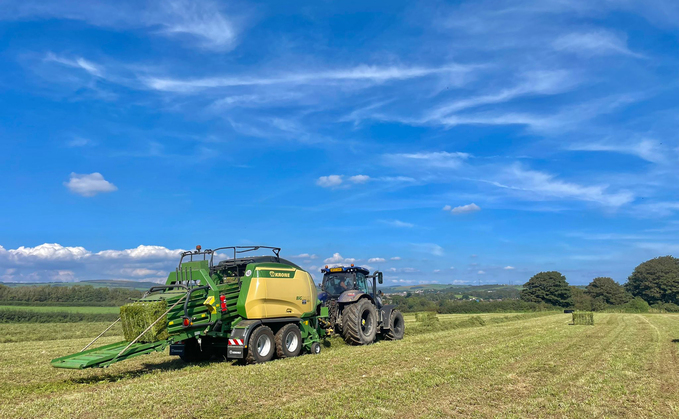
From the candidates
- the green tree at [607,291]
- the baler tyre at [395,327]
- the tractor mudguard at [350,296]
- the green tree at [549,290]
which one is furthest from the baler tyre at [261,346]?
the green tree at [607,291]

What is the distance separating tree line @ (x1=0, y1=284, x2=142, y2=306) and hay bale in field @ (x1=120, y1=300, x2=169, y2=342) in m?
31.2

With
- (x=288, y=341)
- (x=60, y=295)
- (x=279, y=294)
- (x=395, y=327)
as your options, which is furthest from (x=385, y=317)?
(x=60, y=295)

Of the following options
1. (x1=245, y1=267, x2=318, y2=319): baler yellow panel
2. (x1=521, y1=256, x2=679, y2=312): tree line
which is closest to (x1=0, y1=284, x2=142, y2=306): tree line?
(x1=245, y1=267, x2=318, y2=319): baler yellow panel

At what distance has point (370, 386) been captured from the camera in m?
7.42

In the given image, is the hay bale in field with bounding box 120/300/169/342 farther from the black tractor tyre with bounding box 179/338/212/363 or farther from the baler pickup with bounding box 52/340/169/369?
the black tractor tyre with bounding box 179/338/212/363

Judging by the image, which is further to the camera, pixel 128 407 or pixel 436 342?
pixel 436 342

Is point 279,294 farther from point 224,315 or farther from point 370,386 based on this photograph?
point 370,386

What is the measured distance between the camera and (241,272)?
11.3 meters

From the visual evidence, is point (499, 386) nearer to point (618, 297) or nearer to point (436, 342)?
point (436, 342)

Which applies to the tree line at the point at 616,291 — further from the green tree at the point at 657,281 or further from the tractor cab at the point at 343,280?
the tractor cab at the point at 343,280

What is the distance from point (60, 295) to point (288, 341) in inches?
1502

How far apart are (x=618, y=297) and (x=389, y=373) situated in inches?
2583

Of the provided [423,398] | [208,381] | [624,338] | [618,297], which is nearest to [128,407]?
[208,381]

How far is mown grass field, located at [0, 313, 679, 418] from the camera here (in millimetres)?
6086
